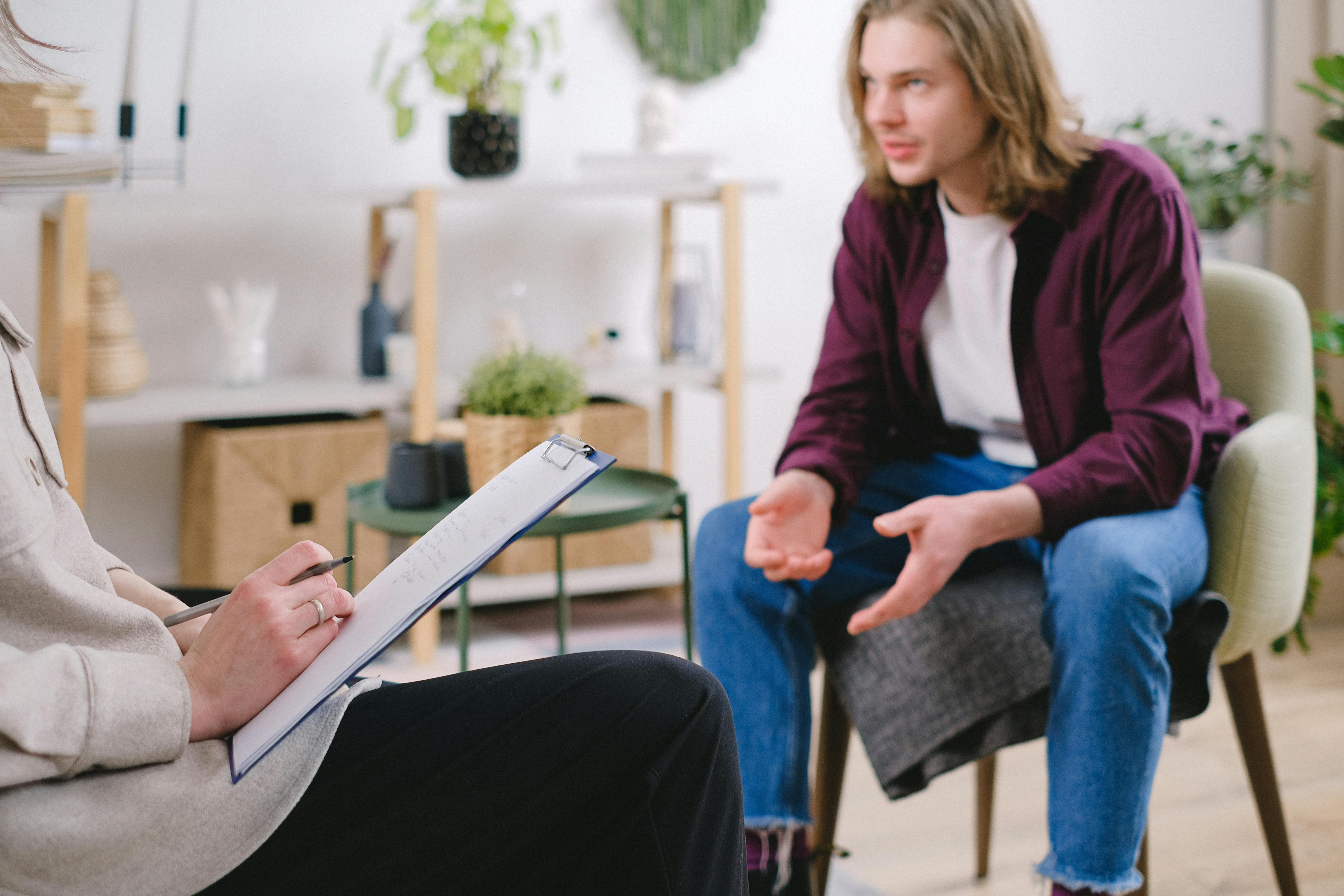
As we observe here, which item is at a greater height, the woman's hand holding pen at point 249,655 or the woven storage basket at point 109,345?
the woven storage basket at point 109,345

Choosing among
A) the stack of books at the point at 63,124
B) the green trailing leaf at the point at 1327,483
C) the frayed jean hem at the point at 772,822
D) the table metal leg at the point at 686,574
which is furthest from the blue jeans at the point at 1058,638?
the stack of books at the point at 63,124

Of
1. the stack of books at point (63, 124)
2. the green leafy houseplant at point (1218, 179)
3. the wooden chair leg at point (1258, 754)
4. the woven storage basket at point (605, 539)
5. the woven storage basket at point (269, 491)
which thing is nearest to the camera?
the wooden chair leg at point (1258, 754)

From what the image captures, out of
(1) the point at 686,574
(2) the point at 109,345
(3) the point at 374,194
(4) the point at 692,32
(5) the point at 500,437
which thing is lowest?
(1) the point at 686,574

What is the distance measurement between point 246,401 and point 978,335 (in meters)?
1.42

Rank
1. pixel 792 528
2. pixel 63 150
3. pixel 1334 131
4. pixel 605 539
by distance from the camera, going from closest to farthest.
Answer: pixel 792 528, pixel 63 150, pixel 1334 131, pixel 605 539

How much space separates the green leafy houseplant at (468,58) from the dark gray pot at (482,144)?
0.02 m

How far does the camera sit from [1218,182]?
8.83 ft

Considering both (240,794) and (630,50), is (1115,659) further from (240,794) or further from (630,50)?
(630,50)

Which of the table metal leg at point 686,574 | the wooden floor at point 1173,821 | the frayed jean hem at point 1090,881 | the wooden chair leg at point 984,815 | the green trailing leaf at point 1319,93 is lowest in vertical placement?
the wooden floor at point 1173,821

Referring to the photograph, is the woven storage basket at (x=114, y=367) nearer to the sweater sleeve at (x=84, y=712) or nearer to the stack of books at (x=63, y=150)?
the stack of books at (x=63, y=150)

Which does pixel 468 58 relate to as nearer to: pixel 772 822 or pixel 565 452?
pixel 772 822

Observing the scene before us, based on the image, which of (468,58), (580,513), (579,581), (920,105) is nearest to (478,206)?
(468,58)

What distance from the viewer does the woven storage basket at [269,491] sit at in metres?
2.28

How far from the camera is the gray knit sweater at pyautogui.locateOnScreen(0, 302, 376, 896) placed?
618 mm
